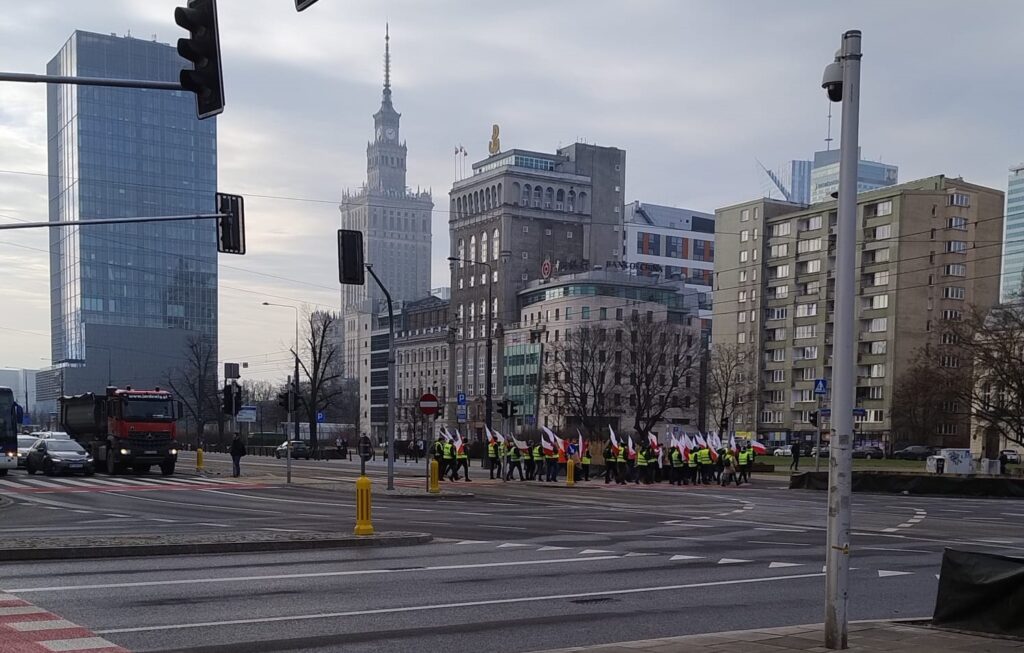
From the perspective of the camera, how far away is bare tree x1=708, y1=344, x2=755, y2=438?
89562 millimetres

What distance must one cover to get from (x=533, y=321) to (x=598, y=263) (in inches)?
794

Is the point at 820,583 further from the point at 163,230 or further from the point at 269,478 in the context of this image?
the point at 163,230

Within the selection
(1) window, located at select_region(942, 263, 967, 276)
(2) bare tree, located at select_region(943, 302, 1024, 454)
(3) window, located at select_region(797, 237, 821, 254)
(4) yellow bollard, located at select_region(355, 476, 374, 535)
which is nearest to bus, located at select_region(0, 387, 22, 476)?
(4) yellow bollard, located at select_region(355, 476, 374, 535)

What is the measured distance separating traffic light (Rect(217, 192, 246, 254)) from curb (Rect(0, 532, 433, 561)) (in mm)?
7906

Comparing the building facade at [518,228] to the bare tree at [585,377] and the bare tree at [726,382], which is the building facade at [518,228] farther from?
the bare tree at [585,377]

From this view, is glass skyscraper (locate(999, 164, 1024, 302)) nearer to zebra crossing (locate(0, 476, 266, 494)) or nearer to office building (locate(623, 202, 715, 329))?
office building (locate(623, 202, 715, 329))

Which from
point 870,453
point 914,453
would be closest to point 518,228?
point 870,453

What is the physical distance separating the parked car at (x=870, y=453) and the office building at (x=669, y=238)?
62737 mm

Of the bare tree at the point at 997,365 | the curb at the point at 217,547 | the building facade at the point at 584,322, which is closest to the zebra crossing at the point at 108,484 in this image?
the curb at the point at 217,547

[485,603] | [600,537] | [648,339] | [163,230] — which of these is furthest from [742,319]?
[485,603]

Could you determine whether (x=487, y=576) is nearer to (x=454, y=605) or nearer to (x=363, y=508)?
(x=454, y=605)

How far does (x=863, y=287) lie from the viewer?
105312 mm

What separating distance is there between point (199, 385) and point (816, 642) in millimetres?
90937

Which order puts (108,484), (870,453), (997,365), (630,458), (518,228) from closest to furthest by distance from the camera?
(108,484) → (630,458) → (997,365) → (870,453) → (518,228)
